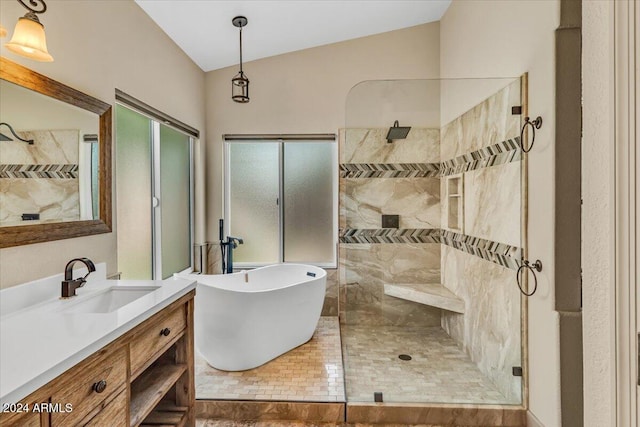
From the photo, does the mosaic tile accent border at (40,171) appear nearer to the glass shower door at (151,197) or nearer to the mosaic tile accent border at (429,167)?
the glass shower door at (151,197)

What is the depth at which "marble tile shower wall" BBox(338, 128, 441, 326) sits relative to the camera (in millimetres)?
2797

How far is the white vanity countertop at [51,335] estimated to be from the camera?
78 centimetres

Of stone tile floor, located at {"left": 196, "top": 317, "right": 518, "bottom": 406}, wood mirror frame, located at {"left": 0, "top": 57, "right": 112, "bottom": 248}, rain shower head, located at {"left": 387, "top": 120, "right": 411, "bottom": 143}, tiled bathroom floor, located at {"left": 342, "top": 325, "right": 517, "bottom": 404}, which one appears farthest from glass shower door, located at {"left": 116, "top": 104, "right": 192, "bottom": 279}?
rain shower head, located at {"left": 387, "top": 120, "right": 411, "bottom": 143}

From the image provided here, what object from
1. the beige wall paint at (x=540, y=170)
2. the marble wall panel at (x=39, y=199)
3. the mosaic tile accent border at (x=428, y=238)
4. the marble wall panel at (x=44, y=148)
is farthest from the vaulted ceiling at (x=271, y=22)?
the mosaic tile accent border at (x=428, y=238)

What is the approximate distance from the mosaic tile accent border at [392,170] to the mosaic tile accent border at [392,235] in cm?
47

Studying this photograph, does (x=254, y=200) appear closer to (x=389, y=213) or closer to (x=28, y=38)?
(x=389, y=213)

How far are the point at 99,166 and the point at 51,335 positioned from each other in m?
1.12

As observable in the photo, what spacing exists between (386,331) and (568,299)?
54.7 inches

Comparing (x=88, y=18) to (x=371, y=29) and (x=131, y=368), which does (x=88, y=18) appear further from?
(x=371, y=29)

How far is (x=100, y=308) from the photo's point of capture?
5.17 feet

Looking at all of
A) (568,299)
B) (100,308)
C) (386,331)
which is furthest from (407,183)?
(100,308)

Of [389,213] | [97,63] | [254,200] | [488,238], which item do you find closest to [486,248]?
[488,238]

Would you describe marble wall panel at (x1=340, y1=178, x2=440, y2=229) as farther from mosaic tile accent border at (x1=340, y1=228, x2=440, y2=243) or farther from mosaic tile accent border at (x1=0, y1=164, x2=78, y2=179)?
mosaic tile accent border at (x1=0, y1=164, x2=78, y2=179)

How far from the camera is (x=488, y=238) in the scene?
7.43 ft
